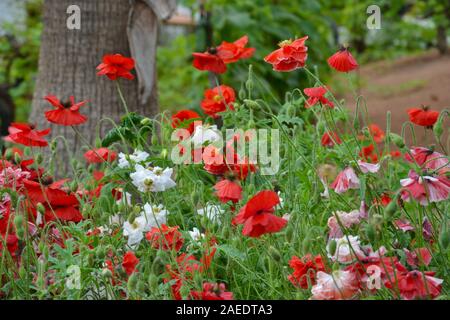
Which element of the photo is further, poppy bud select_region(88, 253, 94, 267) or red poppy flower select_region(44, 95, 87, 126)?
red poppy flower select_region(44, 95, 87, 126)

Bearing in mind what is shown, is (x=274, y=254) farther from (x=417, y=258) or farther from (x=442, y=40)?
(x=442, y=40)

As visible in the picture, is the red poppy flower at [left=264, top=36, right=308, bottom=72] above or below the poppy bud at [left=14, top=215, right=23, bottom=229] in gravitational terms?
above

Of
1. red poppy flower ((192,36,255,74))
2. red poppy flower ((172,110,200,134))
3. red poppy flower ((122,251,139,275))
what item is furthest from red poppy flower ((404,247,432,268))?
red poppy flower ((192,36,255,74))

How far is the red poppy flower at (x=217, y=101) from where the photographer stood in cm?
279

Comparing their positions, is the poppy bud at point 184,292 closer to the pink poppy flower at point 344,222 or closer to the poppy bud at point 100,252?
the poppy bud at point 100,252

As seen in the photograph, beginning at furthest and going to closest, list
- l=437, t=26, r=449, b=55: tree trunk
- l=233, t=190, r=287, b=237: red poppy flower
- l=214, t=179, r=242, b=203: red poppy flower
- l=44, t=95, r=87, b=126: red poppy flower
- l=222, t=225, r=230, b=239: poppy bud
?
1. l=437, t=26, r=449, b=55: tree trunk
2. l=44, t=95, r=87, b=126: red poppy flower
3. l=222, t=225, r=230, b=239: poppy bud
4. l=214, t=179, r=242, b=203: red poppy flower
5. l=233, t=190, r=287, b=237: red poppy flower

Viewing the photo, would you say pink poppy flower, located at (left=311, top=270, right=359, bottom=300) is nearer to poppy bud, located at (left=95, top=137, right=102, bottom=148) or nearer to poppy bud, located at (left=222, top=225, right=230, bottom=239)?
poppy bud, located at (left=222, top=225, right=230, bottom=239)

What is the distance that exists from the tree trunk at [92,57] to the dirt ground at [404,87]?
241cm

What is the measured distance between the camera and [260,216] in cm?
174

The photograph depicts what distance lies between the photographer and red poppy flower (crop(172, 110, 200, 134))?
259 cm

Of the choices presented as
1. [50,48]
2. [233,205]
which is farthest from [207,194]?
[50,48]

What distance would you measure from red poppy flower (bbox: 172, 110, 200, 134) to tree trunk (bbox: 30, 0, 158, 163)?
46.6 inches

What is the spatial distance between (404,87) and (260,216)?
812 centimetres

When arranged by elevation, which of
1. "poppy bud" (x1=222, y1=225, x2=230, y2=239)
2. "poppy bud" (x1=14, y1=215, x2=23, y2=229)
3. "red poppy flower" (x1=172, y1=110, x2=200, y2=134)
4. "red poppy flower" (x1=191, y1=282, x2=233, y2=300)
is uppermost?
"red poppy flower" (x1=172, y1=110, x2=200, y2=134)
